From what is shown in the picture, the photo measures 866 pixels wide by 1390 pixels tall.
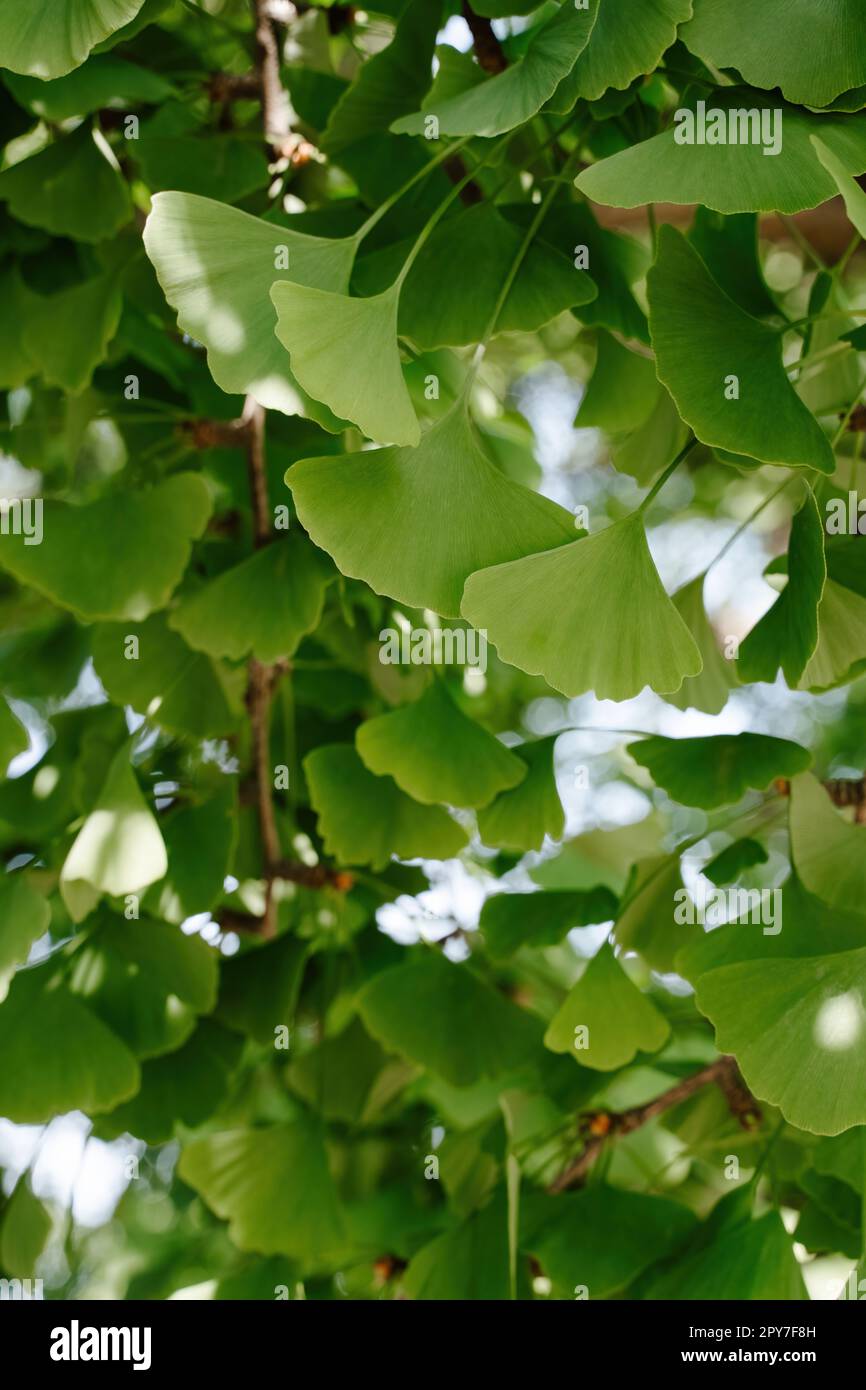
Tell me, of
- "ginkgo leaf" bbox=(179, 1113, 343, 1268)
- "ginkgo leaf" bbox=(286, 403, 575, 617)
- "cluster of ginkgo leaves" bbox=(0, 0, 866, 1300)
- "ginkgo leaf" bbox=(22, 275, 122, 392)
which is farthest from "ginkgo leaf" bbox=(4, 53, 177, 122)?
"ginkgo leaf" bbox=(179, 1113, 343, 1268)

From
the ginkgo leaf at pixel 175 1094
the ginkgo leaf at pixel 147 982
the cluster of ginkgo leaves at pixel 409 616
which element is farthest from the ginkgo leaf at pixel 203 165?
the ginkgo leaf at pixel 175 1094

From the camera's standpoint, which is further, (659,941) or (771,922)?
(659,941)

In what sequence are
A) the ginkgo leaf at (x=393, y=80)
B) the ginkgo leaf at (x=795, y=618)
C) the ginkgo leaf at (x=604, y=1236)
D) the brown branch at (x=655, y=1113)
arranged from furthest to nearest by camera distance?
the brown branch at (x=655, y=1113)
the ginkgo leaf at (x=604, y=1236)
the ginkgo leaf at (x=393, y=80)
the ginkgo leaf at (x=795, y=618)

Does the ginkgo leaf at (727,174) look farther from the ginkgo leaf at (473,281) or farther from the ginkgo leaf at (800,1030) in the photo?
the ginkgo leaf at (800,1030)

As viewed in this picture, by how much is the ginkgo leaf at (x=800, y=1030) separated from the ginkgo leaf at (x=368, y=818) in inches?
11.6

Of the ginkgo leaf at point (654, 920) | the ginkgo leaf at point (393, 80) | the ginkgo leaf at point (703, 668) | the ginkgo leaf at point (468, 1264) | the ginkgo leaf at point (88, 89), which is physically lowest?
the ginkgo leaf at point (468, 1264)

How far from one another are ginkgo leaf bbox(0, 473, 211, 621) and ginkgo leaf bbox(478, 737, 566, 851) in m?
0.27

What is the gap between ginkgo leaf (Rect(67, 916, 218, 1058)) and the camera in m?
0.83

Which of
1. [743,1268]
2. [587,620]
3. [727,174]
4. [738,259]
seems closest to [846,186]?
[727,174]

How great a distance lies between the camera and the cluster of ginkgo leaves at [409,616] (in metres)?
0.54
